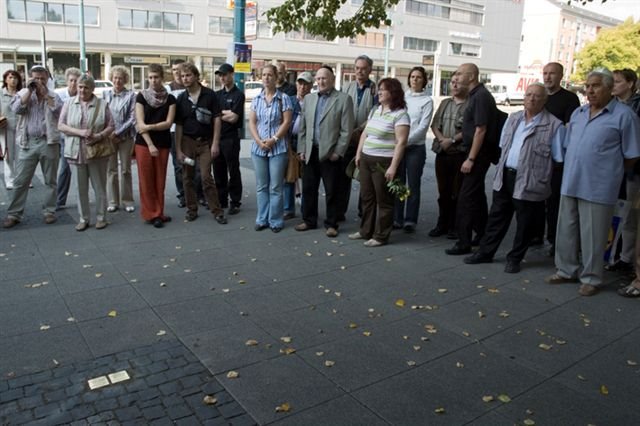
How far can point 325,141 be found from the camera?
705 centimetres

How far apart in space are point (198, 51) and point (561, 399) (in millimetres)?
50845

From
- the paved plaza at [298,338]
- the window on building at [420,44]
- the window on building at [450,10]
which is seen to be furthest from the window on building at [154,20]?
the paved plaza at [298,338]

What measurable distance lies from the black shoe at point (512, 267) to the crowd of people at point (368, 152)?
0.02 m

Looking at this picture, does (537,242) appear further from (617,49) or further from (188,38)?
(617,49)

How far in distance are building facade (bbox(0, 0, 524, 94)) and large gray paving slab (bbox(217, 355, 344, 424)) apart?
32432mm

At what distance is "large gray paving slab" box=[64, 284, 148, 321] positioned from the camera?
458cm

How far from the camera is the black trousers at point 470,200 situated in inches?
248

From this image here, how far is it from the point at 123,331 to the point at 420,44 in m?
67.5

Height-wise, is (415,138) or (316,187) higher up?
(415,138)

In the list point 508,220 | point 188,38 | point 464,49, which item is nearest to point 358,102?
point 508,220

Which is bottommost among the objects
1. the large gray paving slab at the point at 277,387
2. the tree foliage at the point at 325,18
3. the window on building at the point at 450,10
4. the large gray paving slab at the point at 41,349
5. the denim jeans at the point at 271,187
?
the large gray paving slab at the point at 41,349

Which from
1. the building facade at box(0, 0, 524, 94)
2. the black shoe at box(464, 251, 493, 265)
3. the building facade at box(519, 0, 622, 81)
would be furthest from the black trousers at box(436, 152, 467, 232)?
the building facade at box(519, 0, 622, 81)

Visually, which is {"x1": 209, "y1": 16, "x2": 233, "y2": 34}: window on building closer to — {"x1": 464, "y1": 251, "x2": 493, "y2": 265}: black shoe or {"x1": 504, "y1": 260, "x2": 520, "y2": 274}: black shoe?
{"x1": 464, "y1": 251, "x2": 493, "y2": 265}: black shoe

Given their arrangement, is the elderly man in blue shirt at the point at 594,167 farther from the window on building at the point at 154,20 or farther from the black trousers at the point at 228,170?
the window on building at the point at 154,20
